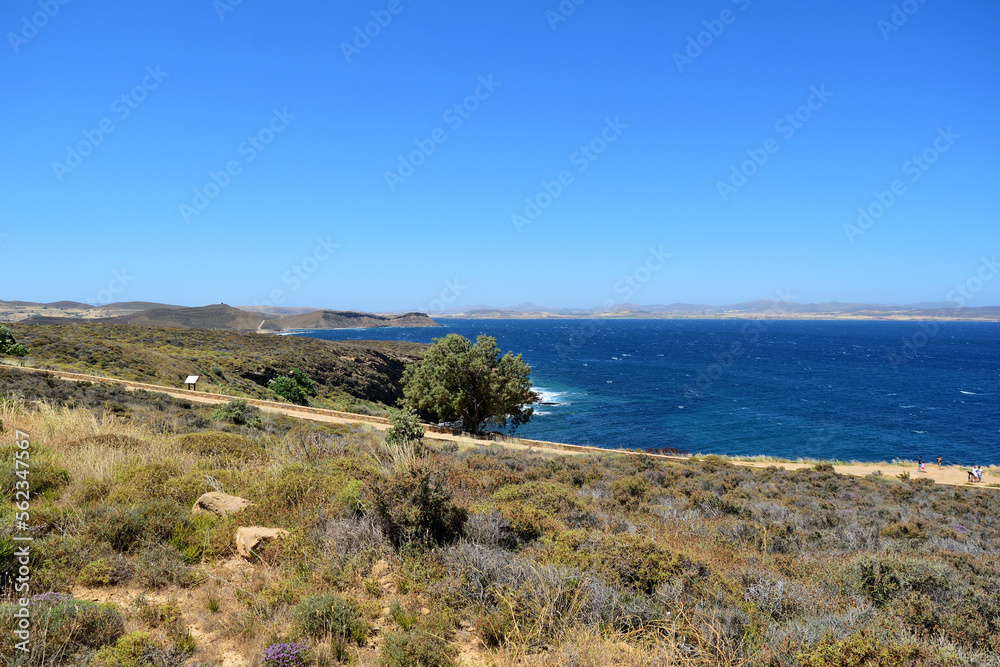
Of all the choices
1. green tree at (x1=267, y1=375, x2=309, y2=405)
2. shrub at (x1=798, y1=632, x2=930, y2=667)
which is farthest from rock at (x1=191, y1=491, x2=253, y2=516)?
green tree at (x1=267, y1=375, x2=309, y2=405)

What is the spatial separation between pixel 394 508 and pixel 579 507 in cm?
352

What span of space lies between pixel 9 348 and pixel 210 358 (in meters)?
13.7

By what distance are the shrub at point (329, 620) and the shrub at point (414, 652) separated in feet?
1.05

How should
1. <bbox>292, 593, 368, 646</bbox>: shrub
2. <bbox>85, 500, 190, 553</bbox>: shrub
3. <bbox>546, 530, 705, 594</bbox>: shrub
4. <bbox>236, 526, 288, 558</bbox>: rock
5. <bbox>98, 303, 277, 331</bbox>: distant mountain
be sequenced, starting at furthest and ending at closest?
<bbox>98, 303, 277, 331</bbox>: distant mountain < <bbox>236, 526, 288, 558</bbox>: rock < <bbox>85, 500, 190, 553</bbox>: shrub < <bbox>546, 530, 705, 594</bbox>: shrub < <bbox>292, 593, 368, 646</bbox>: shrub

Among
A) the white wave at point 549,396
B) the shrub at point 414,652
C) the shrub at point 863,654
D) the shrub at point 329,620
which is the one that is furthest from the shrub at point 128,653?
the white wave at point 549,396

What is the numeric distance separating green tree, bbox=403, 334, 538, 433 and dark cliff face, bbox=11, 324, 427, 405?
1301 cm

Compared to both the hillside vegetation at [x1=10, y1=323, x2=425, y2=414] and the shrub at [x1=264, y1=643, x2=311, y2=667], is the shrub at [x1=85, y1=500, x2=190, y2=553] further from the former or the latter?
the hillside vegetation at [x1=10, y1=323, x2=425, y2=414]

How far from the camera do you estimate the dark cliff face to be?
3253 cm

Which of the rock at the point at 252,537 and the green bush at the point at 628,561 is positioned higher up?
the rock at the point at 252,537

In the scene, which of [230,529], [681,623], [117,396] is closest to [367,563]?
[230,529]

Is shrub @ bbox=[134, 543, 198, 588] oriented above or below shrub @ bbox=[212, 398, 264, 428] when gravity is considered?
above

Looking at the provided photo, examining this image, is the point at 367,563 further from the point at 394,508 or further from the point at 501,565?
the point at 501,565

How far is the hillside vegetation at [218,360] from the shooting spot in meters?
32.4

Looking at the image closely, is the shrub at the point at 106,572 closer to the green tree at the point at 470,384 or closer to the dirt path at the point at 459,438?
the dirt path at the point at 459,438
